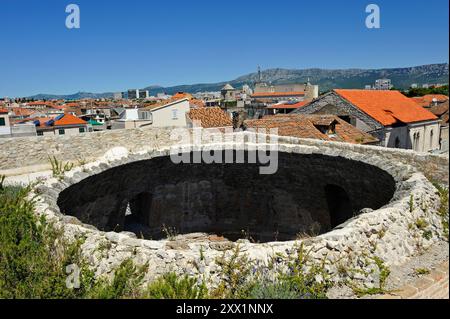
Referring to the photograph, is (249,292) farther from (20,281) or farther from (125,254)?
(20,281)

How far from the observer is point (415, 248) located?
5770 mm

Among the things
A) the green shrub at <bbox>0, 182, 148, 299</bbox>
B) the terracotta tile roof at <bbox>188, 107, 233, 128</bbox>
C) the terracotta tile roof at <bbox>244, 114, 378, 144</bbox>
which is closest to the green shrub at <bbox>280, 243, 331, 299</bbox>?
the green shrub at <bbox>0, 182, 148, 299</bbox>

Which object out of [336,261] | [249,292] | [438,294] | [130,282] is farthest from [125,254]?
[438,294]

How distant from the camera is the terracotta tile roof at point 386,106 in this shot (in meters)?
23.9

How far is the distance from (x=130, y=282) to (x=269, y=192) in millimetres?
8671

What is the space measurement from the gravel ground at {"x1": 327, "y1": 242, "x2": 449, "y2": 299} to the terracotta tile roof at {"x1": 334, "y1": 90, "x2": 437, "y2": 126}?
1840cm

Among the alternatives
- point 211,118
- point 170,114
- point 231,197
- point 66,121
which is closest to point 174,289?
point 231,197

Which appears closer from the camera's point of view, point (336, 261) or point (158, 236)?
point (336, 261)

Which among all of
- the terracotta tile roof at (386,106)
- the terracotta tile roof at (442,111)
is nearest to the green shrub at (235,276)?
the terracotta tile roof at (386,106)

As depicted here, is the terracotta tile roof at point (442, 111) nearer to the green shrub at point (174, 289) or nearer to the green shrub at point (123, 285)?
the green shrub at point (174, 289)

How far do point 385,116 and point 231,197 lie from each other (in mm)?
15503

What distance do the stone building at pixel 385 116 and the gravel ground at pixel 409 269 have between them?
58.0 feet

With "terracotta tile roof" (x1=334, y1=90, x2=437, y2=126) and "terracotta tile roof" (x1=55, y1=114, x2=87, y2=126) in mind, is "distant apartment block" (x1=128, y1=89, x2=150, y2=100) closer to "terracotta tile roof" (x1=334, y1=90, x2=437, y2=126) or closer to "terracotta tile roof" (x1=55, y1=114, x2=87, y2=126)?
"terracotta tile roof" (x1=55, y1=114, x2=87, y2=126)

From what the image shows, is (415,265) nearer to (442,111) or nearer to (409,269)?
(409,269)
